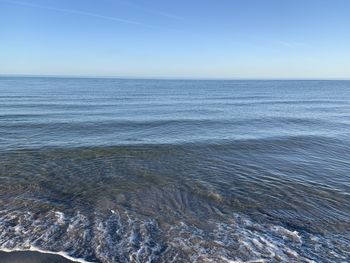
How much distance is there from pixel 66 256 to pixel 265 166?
433 inches

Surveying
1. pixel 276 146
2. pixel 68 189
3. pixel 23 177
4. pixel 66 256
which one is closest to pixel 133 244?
pixel 66 256

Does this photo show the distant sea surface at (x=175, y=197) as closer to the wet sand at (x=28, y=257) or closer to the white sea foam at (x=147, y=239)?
the white sea foam at (x=147, y=239)

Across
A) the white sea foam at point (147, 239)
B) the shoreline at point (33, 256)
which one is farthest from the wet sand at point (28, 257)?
the white sea foam at point (147, 239)

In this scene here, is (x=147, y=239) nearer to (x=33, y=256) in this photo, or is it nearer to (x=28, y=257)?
(x=33, y=256)

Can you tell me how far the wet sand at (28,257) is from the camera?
6.59 meters

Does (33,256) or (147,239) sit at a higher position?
(33,256)

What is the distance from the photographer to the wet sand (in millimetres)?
6594

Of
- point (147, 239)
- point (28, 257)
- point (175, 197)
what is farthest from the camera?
point (175, 197)

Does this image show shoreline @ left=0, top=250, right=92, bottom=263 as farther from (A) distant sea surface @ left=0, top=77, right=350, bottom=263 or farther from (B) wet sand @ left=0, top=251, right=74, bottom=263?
(A) distant sea surface @ left=0, top=77, right=350, bottom=263

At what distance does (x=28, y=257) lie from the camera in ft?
22.1

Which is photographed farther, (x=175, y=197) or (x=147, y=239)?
(x=175, y=197)

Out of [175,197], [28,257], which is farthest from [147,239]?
[28,257]

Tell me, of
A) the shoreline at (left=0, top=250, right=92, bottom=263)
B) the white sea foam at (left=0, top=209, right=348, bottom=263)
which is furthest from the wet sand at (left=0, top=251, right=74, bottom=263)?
the white sea foam at (left=0, top=209, right=348, bottom=263)

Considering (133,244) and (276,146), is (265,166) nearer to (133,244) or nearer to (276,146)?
(276,146)
